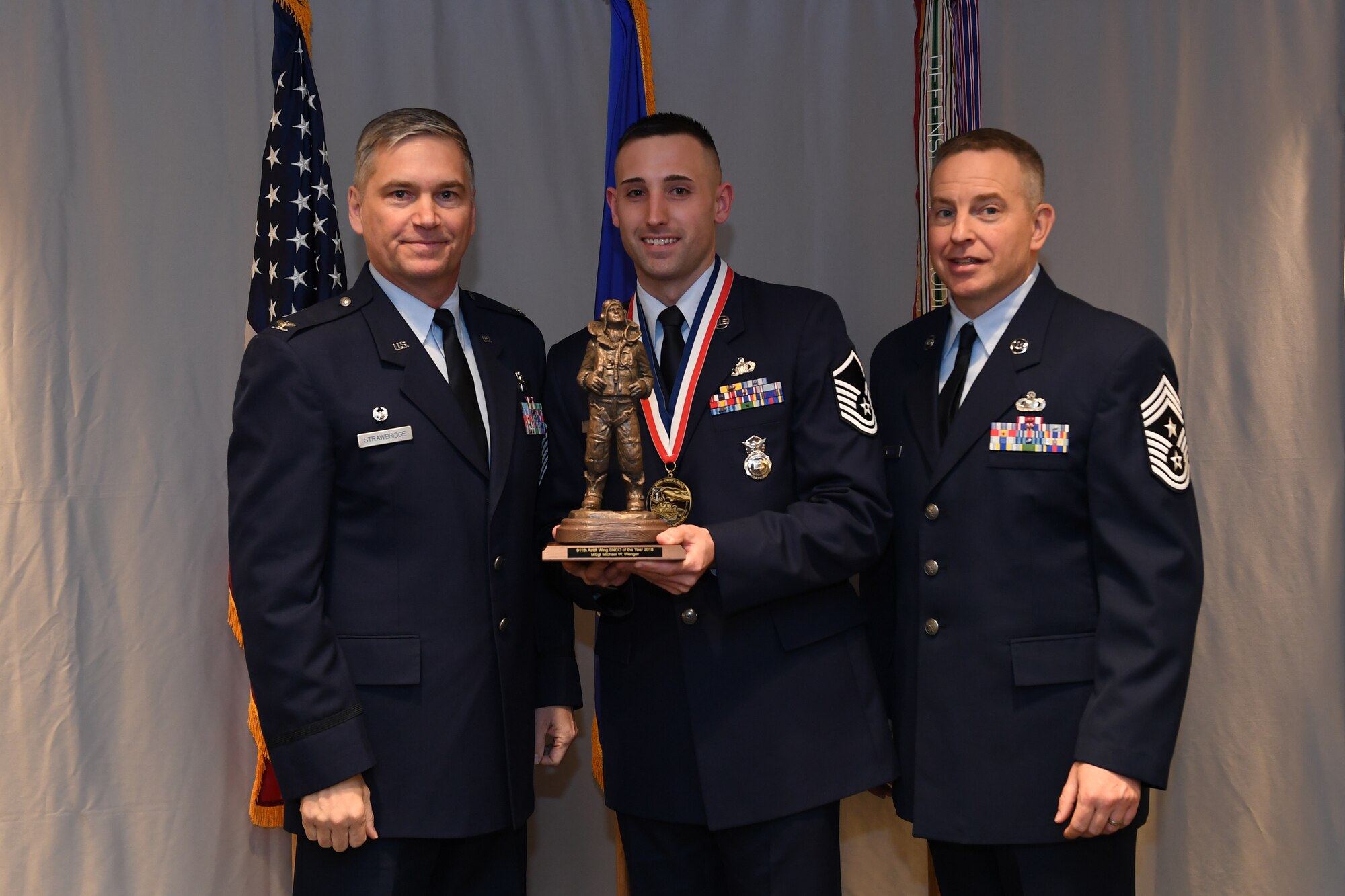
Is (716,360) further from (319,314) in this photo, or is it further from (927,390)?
(319,314)

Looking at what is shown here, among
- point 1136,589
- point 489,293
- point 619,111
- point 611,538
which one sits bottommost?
point 1136,589

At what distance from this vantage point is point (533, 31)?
147 inches

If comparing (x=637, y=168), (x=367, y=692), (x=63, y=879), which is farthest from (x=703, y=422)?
(x=63, y=879)

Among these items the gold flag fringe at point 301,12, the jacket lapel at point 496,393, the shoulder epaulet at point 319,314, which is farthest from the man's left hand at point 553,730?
the gold flag fringe at point 301,12

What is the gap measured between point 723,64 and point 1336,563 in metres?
2.61

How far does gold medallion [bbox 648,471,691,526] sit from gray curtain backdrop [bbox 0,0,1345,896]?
1.57 m

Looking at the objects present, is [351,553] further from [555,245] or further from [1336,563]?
[1336,563]

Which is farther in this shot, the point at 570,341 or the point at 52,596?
the point at 52,596

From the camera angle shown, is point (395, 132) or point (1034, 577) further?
point (395, 132)

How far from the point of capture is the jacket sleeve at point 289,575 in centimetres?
208

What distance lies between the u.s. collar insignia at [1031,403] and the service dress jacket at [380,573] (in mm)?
1121

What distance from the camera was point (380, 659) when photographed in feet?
7.23

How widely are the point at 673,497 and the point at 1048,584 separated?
83 cm

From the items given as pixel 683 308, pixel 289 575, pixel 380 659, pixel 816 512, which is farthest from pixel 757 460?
pixel 289 575
